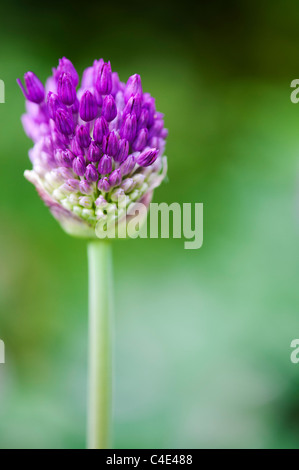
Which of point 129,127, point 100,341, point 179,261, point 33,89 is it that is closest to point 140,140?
point 129,127

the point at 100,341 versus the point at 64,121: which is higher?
the point at 64,121

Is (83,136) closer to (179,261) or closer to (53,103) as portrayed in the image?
(53,103)

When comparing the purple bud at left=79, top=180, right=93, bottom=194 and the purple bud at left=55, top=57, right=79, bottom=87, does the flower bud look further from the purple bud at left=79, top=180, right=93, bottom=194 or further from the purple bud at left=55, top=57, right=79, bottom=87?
the purple bud at left=55, top=57, right=79, bottom=87

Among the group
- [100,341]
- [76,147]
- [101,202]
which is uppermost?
[76,147]

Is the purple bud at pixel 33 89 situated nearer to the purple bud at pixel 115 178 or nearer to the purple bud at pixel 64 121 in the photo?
the purple bud at pixel 64 121

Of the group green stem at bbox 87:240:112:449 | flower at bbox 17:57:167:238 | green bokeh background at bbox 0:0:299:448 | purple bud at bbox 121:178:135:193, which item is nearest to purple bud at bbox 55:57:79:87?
flower at bbox 17:57:167:238

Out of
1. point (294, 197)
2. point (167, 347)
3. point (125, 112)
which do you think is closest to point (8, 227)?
point (167, 347)

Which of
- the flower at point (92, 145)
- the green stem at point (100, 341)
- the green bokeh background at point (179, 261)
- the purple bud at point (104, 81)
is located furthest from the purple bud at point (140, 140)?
the green bokeh background at point (179, 261)
